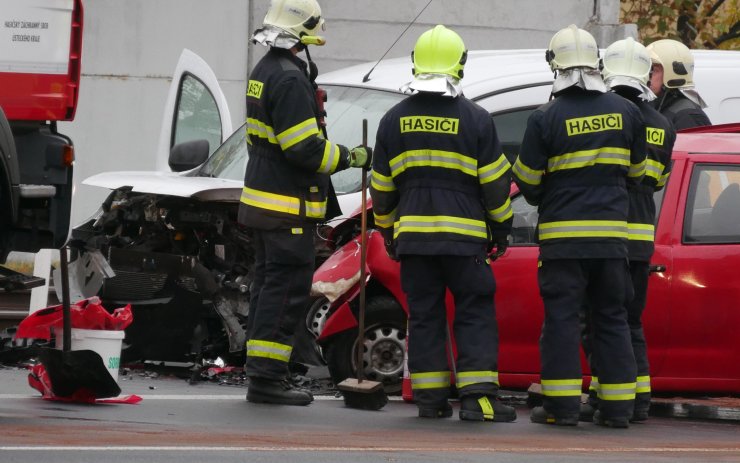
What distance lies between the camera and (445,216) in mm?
7859

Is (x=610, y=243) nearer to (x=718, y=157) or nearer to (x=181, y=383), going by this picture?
(x=718, y=157)

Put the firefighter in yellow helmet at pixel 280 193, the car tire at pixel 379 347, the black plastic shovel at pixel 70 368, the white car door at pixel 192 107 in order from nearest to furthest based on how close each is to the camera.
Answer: the black plastic shovel at pixel 70 368 < the firefighter in yellow helmet at pixel 280 193 < the car tire at pixel 379 347 < the white car door at pixel 192 107

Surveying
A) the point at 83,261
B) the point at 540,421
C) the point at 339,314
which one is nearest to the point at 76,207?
the point at 83,261

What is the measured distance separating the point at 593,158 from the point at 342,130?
8.14 ft

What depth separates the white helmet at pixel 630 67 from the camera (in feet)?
26.8

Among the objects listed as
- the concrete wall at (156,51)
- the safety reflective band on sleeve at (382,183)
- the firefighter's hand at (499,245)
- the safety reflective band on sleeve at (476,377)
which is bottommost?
the safety reflective band on sleeve at (476,377)

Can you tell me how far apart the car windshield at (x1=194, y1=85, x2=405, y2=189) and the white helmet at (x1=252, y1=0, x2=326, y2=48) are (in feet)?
4.91

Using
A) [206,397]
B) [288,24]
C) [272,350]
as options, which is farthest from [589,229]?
[206,397]

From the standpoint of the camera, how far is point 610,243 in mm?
7871

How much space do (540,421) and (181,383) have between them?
2.61 metres

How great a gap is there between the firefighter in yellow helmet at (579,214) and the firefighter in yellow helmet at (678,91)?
1926mm

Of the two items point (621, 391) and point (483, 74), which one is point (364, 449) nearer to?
point (621, 391)

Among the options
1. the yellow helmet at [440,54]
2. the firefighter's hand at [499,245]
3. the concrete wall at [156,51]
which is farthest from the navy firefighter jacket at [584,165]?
the concrete wall at [156,51]

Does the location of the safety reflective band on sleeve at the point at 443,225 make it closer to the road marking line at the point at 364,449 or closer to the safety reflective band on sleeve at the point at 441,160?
the safety reflective band on sleeve at the point at 441,160
